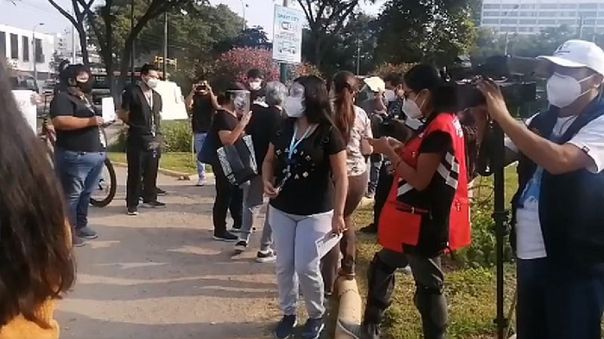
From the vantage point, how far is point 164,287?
200 inches

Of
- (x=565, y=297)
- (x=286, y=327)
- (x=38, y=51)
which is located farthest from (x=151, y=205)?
(x=38, y=51)

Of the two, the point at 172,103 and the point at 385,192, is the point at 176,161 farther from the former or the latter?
the point at 385,192

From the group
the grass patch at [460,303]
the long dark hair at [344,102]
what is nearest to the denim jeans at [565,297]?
the grass patch at [460,303]

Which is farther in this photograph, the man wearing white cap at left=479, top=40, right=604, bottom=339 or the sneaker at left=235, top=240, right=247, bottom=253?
the sneaker at left=235, top=240, right=247, bottom=253

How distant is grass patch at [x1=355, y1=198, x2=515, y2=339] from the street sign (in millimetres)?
2609

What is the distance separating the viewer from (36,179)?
123 cm

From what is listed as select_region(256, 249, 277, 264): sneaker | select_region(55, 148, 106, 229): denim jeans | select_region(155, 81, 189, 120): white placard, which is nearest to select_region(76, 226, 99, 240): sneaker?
select_region(55, 148, 106, 229): denim jeans

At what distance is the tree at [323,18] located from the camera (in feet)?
129

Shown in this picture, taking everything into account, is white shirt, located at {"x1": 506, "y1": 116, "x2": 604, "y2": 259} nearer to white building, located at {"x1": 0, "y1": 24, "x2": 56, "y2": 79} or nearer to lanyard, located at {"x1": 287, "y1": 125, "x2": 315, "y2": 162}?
lanyard, located at {"x1": 287, "y1": 125, "x2": 315, "y2": 162}

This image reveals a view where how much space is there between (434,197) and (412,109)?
528mm

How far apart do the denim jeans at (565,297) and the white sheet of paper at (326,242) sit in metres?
1.45

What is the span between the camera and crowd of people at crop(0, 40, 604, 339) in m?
1.27

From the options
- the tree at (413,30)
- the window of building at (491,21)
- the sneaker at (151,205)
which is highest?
the tree at (413,30)

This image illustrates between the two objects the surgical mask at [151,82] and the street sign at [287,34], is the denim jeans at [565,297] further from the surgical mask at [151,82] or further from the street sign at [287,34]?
the surgical mask at [151,82]
